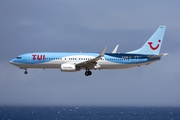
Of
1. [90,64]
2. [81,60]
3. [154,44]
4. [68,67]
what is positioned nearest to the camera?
[68,67]

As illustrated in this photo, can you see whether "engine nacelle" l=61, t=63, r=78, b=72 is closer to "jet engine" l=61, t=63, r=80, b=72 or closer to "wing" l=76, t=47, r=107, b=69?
"jet engine" l=61, t=63, r=80, b=72

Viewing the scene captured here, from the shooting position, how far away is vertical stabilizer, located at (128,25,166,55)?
100 meters

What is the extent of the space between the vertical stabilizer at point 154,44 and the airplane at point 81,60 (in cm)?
290

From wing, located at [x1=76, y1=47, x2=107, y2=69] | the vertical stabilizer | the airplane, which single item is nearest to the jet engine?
the airplane

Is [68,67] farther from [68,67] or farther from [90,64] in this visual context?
[90,64]

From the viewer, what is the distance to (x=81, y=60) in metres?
94.2

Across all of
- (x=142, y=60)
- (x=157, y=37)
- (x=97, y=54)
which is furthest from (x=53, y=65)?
(x=157, y=37)

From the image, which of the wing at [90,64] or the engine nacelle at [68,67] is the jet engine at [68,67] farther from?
the wing at [90,64]

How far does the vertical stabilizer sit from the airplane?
9.53 ft

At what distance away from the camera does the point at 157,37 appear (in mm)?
103062

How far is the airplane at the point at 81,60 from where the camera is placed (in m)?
92.6

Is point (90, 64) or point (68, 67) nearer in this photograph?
point (68, 67)

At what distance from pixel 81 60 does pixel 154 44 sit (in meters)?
17.4

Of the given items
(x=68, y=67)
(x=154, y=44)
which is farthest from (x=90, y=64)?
(x=154, y=44)
